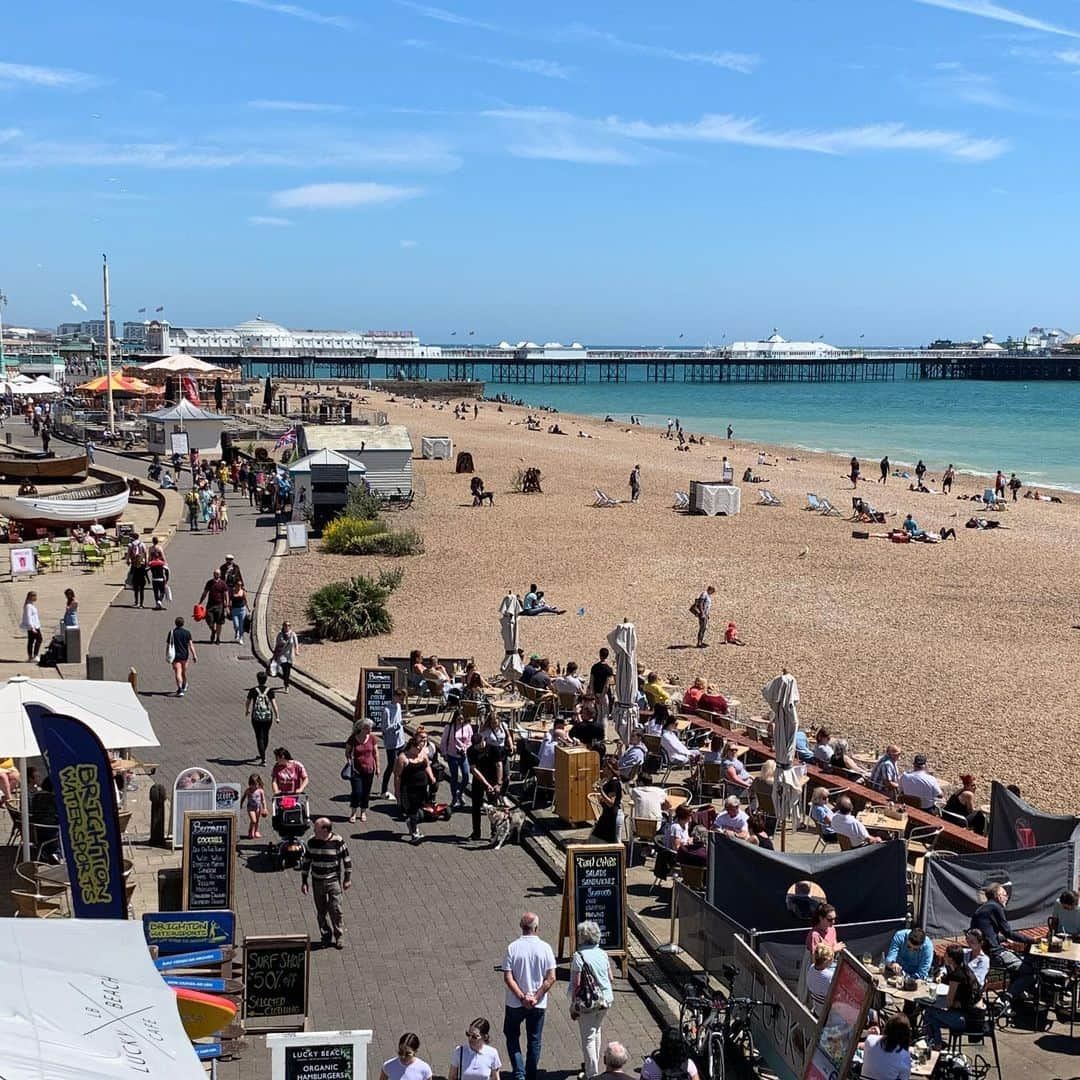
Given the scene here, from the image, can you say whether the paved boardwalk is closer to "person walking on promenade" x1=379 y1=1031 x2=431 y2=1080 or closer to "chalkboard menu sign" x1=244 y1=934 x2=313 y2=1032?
"chalkboard menu sign" x1=244 y1=934 x2=313 y2=1032

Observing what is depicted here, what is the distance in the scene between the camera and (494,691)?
16562 mm

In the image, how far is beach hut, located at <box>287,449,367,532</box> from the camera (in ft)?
103

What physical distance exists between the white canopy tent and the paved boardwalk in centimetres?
217

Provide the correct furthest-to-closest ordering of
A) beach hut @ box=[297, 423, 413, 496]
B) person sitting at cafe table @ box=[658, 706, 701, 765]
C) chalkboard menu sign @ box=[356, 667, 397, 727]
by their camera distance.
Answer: beach hut @ box=[297, 423, 413, 496] < chalkboard menu sign @ box=[356, 667, 397, 727] < person sitting at cafe table @ box=[658, 706, 701, 765]

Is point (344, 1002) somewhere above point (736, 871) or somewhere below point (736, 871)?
below

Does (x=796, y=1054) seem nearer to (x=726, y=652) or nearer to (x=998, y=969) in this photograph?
(x=998, y=969)

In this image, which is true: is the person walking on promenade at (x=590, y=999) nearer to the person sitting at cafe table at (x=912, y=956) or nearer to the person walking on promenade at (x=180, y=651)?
the person sitting at cafe table at (x=912, y=956)

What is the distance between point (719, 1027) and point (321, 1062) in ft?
7.93

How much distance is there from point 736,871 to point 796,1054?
68.0 inches

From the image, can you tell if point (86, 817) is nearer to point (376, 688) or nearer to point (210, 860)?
point (210, 860)

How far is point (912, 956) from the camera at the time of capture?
8430mm

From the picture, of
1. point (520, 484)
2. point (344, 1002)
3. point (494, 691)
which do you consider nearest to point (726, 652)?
point (494, 691)

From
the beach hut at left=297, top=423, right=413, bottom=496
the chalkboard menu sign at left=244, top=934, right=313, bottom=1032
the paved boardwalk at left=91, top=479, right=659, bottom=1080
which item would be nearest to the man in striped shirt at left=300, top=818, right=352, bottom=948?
A: the paved boardwalk at left=91, top=479, right=659, bottom=1080

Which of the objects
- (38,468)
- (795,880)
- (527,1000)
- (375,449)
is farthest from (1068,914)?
(38,468)
